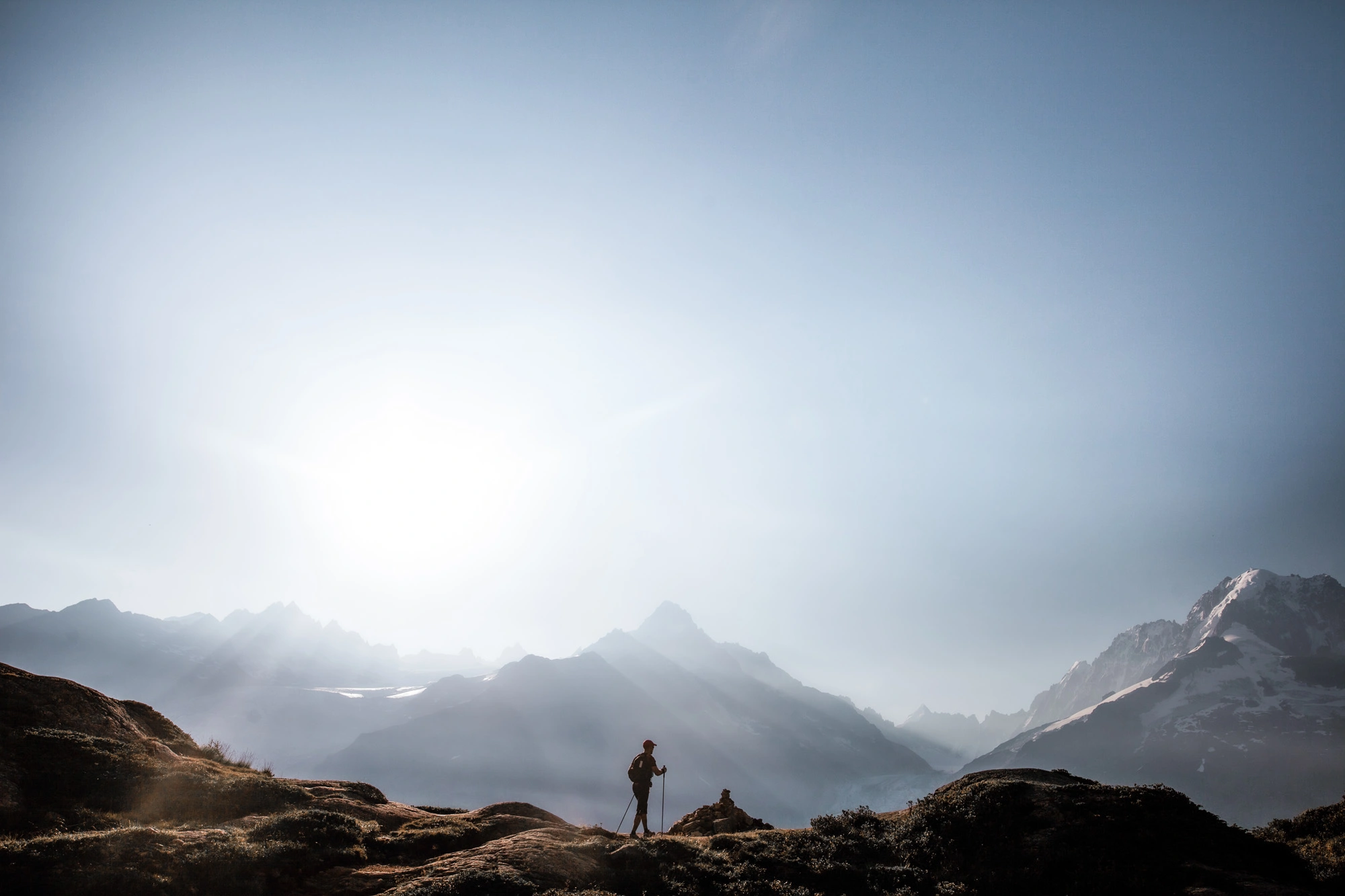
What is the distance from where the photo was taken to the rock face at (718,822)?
2702cm

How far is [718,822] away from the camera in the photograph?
27.2m

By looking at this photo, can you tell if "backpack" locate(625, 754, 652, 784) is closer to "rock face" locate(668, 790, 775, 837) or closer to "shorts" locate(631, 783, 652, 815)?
"shorts" locate(631, 783, 652, 815)

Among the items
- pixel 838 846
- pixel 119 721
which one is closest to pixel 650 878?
pixel 838 846

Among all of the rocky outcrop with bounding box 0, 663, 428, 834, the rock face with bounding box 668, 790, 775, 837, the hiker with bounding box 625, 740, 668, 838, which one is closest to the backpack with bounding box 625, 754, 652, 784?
the hiker with bounding box 625, 740, 668, 838

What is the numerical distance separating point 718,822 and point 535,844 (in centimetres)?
1121

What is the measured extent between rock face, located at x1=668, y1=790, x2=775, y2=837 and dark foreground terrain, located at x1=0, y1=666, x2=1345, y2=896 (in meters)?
4.19

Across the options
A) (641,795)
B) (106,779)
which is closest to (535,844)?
(641,795)

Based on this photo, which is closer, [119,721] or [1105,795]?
[1105,795]

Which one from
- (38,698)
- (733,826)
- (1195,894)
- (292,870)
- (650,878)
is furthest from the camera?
(733,826)

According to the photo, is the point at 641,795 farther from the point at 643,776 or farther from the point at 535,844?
the point at 535,844

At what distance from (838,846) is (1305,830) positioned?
1651 cm

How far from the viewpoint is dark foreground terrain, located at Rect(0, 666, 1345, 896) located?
14953 millimetres

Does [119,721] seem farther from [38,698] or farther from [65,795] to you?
[65,795]

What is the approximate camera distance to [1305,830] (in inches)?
789
